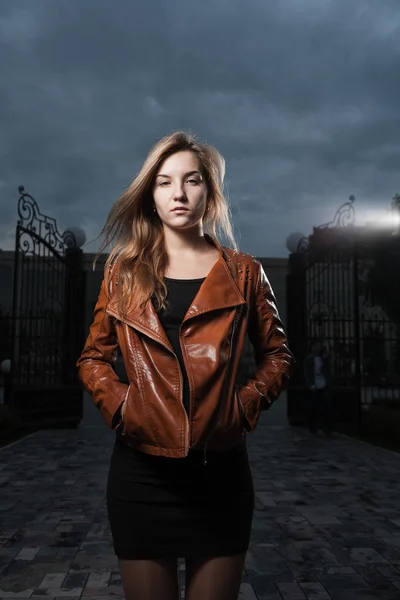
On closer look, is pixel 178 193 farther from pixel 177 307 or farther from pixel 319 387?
pixel 319 387

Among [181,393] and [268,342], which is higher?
[268,342]

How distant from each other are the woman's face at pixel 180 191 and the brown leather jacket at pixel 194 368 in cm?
17

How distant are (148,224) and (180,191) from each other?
0.19 metres

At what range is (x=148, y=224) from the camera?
2066mm

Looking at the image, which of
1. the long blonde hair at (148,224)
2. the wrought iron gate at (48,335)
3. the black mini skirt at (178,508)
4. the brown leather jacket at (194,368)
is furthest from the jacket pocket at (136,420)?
the wrought iron gate at (48,335)

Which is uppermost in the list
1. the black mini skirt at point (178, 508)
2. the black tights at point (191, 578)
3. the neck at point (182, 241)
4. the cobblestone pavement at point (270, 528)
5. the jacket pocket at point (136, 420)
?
the neck at point (182, 241)

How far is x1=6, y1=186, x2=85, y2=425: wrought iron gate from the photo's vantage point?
39.0 ft

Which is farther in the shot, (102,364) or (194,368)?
(102,364)

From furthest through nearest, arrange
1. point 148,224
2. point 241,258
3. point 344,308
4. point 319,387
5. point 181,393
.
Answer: point 344,308 < point 319,387 < point 148,224 < point 241,258 < point 181,393

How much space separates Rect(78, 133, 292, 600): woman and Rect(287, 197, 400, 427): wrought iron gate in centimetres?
1011

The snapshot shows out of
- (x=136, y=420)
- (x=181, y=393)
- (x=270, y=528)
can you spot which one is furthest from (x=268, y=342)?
(x=270, y=528)

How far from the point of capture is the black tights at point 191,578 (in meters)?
1.74

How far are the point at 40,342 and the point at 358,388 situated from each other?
6.33 metres

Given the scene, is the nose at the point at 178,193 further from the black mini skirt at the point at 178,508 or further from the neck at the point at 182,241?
the black mini skirt at the point at 178,508
